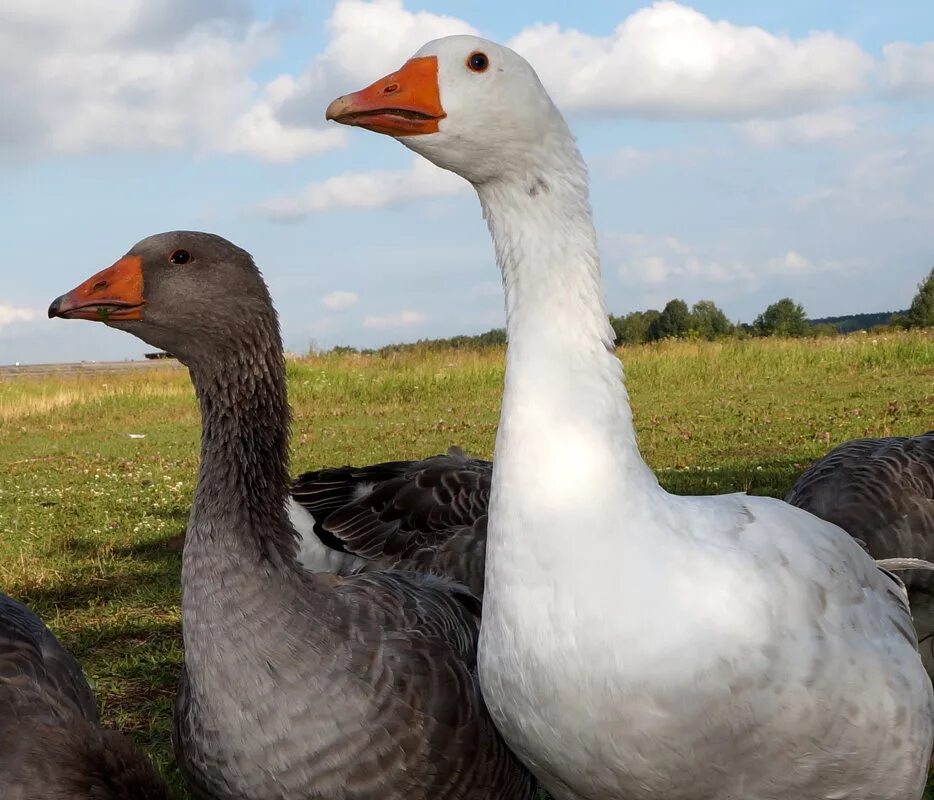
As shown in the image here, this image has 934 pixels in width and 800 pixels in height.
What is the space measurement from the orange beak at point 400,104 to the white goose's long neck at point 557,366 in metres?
0.29

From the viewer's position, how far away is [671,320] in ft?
A: 392

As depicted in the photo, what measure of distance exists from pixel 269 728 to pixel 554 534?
132 centimetres

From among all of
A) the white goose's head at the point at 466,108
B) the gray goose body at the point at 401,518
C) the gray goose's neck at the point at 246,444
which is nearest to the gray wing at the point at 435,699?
the gray goose's neck at the point at 246,444

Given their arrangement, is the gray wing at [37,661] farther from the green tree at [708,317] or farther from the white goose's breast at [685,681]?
the green tree at [708,317]

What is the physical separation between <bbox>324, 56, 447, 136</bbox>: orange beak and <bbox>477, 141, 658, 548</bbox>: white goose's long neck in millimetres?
289

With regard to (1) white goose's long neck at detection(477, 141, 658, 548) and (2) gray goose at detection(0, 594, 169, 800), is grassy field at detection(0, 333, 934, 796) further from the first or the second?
(1) white goose's long neck at detection(477, 141, 658, 548)

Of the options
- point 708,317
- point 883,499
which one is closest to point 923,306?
point 708,317

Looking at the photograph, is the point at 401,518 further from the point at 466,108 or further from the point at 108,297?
the point at 466,108

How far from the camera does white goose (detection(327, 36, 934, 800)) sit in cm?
278

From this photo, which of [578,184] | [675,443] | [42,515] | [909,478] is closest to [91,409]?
[42,515]

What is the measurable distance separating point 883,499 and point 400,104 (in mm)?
4082

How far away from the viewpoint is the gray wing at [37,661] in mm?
3748

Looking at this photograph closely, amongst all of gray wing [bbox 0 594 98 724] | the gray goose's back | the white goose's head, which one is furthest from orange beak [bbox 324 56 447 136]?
gray wing [bbox 0 594 98 724]

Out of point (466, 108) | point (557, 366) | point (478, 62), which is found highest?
point (478, 62)
